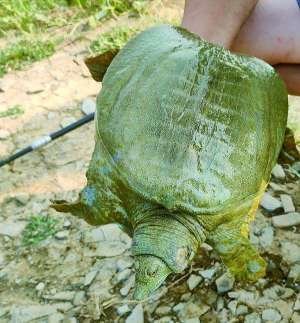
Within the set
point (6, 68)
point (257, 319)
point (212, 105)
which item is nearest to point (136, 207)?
point (212, 105)

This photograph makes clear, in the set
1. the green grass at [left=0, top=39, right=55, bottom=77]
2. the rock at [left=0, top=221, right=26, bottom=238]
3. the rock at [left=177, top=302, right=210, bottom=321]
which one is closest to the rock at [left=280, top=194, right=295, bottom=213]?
the rock at [left=177, top=302, right=210, bottom=321]

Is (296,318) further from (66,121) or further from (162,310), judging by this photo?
(66,121)

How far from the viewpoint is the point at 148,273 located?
1.23m

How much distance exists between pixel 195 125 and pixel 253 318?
2.41 feet

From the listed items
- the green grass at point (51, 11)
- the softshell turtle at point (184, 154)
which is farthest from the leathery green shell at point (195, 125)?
the green grass at point (51, 11)

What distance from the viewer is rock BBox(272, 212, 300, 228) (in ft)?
6.48

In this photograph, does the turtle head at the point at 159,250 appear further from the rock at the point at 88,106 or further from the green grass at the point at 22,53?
the green grass at the point at 22,53

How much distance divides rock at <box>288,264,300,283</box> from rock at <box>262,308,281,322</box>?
141 millimetres

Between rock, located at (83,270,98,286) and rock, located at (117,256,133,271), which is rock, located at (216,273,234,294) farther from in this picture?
rock, located at (83,270,98,286)

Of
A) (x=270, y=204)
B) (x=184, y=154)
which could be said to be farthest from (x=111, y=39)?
(x=184, y=154)

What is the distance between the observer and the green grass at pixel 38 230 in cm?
202

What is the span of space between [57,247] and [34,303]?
0.24 m

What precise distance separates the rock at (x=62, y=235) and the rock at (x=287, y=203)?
0.79 m

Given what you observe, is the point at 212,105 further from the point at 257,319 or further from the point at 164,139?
the point at 257,319
